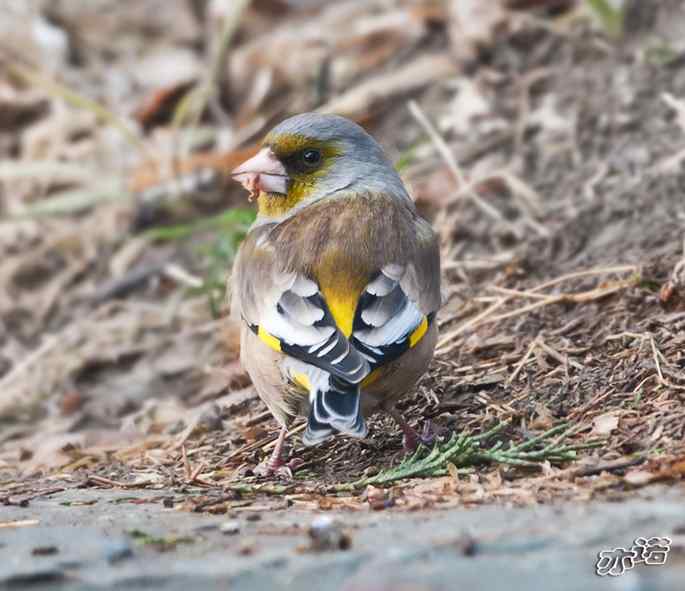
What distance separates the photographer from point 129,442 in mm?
5477

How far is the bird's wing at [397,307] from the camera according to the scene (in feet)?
12.8

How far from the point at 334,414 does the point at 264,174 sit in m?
1.37

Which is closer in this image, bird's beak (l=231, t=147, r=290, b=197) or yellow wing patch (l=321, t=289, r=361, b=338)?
yellow wing patch (l=321, t=289, r=361, b=338)

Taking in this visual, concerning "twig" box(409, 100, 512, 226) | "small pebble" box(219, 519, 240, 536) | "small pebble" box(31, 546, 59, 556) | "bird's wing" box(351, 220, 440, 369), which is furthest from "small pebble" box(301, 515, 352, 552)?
"twig" box(409, 100, 512, 226)

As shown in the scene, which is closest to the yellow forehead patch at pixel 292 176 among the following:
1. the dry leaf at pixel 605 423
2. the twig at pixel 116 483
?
the twig at pixel 116 483

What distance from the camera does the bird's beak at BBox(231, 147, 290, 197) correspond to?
4754 mm

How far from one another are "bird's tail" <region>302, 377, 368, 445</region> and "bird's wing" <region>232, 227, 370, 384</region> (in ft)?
0.15

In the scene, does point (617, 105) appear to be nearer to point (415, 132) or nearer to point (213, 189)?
point (415, 132)

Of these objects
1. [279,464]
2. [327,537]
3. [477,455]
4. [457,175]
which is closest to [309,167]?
[279,464]

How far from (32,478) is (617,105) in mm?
3786

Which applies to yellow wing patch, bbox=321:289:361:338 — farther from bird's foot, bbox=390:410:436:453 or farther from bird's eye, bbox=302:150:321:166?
bird's eye, bbox=302:150:321:166

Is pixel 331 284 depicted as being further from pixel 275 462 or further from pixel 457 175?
pixel 457 175

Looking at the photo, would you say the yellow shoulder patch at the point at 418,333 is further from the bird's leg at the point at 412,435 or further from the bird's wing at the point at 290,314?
the bird's leg at the point at 412,435

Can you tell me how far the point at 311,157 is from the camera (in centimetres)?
490
